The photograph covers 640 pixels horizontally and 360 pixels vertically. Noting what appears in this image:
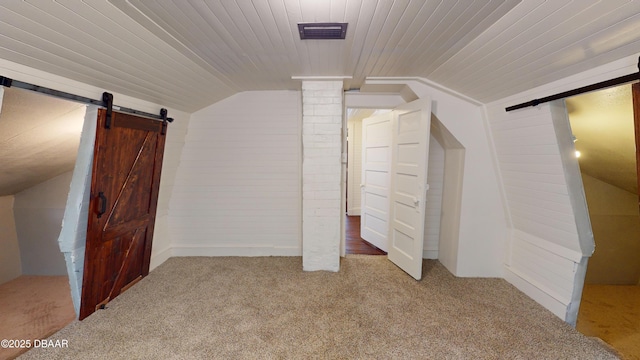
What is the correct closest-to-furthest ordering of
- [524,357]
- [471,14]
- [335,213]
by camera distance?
[471,14] < [524,357] < [335,213]

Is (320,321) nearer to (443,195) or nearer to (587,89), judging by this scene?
(443,195)

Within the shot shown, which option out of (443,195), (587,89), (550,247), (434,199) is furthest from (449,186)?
(587,89)

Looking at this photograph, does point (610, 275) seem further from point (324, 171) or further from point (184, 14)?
point (184, 14)

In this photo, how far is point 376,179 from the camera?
3816 mm

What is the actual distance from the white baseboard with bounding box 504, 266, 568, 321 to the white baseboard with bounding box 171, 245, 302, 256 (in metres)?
2.44

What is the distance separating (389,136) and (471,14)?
6.82 ft

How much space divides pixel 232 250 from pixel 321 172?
1672mm

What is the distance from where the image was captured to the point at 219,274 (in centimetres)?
280

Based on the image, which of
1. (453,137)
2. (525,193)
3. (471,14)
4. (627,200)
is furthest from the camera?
(627,200)

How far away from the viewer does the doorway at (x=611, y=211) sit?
76.9 inches

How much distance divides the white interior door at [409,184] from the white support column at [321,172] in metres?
0.77

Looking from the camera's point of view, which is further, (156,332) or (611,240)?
(611,240)

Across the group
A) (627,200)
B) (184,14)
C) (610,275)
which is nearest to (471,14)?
(184,14)

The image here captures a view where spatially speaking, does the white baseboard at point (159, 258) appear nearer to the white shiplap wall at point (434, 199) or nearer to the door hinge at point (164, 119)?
the door hinge at point (164, 119)
